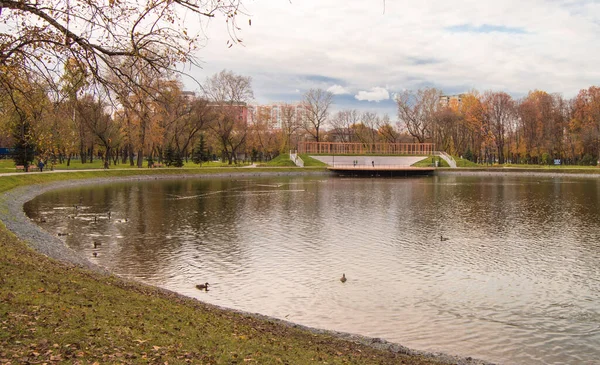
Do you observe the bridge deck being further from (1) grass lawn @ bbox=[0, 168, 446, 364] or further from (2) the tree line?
(1) grass lawn @ bbox=[0, 168, 446, 364]

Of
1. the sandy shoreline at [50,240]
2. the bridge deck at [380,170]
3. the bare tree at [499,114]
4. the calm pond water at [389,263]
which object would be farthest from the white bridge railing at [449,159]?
the sandy shoreline at [50,240]

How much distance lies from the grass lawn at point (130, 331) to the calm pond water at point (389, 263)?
260cm

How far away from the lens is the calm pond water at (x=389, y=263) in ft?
42.5

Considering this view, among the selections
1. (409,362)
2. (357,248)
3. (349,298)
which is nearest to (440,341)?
(409,362)

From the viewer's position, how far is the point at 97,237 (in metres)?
24.9

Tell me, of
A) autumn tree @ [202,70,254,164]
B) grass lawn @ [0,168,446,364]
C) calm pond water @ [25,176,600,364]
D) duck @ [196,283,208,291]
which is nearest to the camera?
grass lawn @ [0,168,446,364]

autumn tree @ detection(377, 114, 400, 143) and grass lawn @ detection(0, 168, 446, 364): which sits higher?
autumn tree @ detection(377, 114, 400, 143)

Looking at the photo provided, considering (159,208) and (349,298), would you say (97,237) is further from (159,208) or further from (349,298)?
(349,298)

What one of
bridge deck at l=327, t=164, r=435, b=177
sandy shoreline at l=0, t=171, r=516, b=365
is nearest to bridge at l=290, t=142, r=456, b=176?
bridge deck at l=327, t=164, r=435, b=177

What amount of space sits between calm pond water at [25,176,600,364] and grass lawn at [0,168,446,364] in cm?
260

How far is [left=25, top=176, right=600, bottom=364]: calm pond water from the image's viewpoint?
1296 cm

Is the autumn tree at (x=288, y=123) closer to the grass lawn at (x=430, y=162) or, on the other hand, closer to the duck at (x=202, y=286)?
the grass lawn at (x=430, y=162)

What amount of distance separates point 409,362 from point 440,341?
2.84 meters

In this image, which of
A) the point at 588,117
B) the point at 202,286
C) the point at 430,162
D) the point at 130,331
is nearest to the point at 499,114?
the point at 588,117
